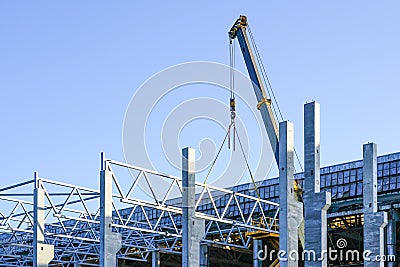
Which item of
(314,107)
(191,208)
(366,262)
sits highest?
(314,107)

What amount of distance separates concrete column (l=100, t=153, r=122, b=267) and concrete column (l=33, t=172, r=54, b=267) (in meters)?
3.83

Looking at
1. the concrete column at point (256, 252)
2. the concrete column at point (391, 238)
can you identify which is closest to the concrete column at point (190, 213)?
the concrete column at point (391, 238)

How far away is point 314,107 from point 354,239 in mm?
30218

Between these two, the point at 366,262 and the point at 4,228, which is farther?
the point at 4,228

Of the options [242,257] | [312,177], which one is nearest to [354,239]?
[242,257]

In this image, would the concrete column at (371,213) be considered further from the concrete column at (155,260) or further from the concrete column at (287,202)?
the concrete column at (155,260)

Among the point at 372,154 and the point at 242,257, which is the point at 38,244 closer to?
the point at 372,154

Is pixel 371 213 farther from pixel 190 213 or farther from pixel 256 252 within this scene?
pixel 256 252

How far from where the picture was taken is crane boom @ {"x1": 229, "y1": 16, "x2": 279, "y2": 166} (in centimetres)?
4059

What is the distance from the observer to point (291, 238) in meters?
30.0

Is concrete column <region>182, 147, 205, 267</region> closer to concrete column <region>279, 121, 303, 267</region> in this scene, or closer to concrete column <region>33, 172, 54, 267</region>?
concrete column <region>279, 121, 303, 267</region>

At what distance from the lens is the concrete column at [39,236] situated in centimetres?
3900

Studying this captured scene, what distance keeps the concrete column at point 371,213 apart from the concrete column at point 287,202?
3782 mm

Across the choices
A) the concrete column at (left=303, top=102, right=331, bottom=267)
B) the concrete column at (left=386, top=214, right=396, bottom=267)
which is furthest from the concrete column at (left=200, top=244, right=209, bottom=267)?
the concrete column at (left=303, top=102, right=331, bottom=267)
